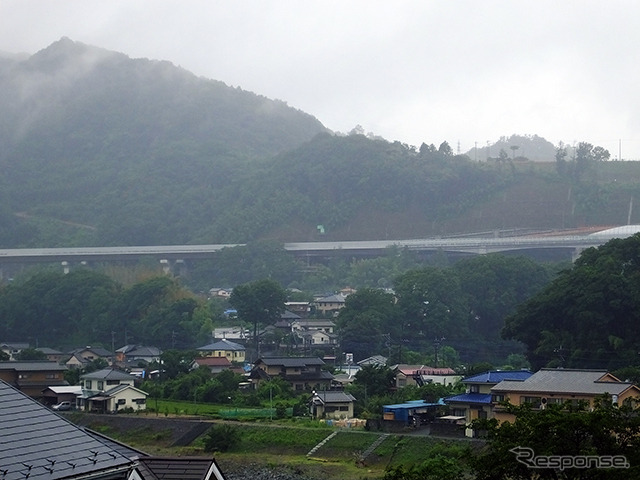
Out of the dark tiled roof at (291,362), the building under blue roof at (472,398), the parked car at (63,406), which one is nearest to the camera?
the building under blue roof at (472,398)

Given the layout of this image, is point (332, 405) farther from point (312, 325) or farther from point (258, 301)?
point (312, 325)

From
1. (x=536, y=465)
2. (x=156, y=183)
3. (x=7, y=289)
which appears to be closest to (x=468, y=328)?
(x=7, y=289)

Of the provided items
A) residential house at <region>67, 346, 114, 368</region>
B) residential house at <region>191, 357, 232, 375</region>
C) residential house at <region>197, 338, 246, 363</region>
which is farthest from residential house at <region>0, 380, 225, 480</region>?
residential house at <region>67, 346, 114, 368</region>

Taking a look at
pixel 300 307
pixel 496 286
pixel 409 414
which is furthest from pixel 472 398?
pixel 300 307

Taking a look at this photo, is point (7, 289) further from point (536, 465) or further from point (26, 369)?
point (536, 465)

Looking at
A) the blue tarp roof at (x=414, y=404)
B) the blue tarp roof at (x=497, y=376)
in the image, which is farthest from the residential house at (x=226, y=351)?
the blue tarp roof at (x=497, y=376)

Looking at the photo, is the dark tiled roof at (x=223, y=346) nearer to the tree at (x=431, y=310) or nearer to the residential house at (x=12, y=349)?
the tree at (x=431, y=310)

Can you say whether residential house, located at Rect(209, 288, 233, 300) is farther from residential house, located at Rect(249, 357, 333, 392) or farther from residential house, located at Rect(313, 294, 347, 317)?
residential house, located at Rect(249, 357, 333, 392)
